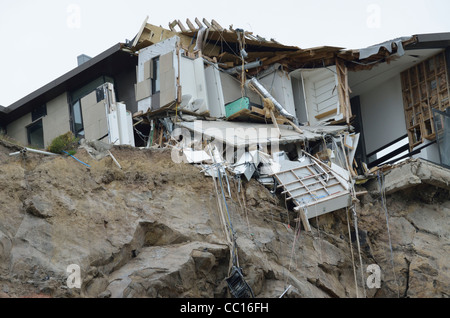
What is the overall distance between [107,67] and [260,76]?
562 centimetres

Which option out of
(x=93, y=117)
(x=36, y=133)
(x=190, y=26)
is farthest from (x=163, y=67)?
(x=36, y=133)

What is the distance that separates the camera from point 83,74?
29547 millimetres

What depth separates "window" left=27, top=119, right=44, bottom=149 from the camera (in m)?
30.9

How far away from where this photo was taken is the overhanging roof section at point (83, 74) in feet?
94.6

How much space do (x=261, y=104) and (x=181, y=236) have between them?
974cm

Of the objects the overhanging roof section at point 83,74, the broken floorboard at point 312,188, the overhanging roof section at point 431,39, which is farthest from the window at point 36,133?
the overhanging roof section at point 431,39

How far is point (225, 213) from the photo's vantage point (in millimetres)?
21734

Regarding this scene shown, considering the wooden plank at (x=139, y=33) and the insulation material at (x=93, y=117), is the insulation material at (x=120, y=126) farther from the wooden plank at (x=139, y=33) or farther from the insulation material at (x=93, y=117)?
the wooden plank at (x=139, y=33)

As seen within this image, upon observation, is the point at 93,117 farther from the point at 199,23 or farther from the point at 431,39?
the point at 431,39

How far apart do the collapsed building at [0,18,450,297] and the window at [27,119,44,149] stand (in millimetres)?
43

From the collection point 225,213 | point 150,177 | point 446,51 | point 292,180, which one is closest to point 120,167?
point 150,177

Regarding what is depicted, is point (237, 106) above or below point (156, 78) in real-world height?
below

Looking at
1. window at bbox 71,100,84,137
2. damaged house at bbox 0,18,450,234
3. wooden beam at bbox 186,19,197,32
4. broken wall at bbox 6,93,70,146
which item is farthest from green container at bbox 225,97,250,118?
broken wall at bbox 6,93,70,146

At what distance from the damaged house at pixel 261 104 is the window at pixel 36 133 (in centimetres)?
4
